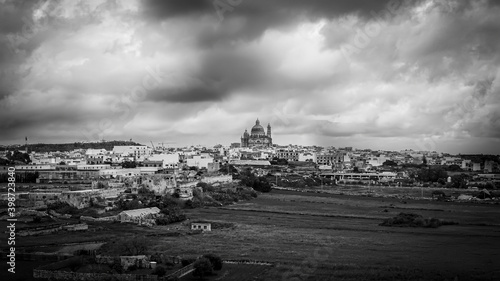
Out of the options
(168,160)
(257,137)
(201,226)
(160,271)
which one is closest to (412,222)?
(201,226)

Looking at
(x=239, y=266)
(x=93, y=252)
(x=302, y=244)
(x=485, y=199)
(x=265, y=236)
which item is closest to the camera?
(x=239, y=266)

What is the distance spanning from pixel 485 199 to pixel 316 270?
91.1 feet

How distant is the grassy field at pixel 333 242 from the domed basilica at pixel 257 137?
78.1m

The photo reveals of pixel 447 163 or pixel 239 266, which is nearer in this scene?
pixel 239 266

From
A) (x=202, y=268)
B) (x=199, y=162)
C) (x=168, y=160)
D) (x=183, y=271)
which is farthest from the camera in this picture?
(x=199, y=162)

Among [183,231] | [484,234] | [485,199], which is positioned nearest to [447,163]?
[485,199]

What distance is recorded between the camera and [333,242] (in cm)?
1973

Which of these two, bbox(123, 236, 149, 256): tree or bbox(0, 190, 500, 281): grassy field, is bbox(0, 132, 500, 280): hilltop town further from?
bbox(0, 190, 500, 281): grassy field

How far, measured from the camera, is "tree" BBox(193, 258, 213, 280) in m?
14.1

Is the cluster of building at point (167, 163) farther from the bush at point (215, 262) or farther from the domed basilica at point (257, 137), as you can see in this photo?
the bush at point (215, 262)

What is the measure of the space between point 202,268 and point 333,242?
7.13 m

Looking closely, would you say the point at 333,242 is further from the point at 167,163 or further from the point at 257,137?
the point at 257,137

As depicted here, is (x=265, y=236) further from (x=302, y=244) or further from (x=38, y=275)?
(x=38, y=275)

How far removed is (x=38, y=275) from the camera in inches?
549
